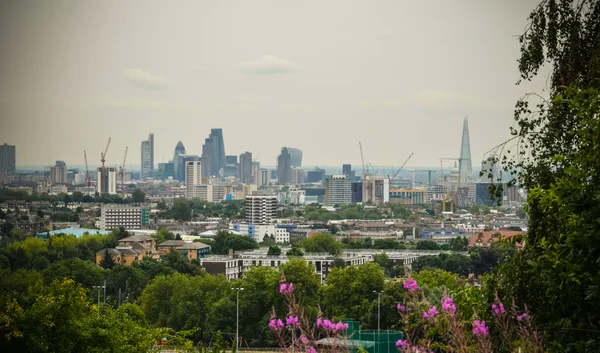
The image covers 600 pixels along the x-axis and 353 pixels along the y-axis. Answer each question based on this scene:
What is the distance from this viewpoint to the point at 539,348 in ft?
25.9

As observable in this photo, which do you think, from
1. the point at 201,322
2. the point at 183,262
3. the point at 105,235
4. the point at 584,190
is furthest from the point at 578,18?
the point at 105,235

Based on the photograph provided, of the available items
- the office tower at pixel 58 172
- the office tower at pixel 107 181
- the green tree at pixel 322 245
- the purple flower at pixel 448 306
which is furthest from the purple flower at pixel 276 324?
the office tower at pixel 107 181

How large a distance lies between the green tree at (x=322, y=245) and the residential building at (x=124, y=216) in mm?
43532

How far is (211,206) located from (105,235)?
8215cm

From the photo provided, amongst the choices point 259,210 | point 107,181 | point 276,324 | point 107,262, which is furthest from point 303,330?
point 107,181

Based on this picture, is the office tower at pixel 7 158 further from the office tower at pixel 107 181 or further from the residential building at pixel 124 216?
the office tower at pixel 107 181

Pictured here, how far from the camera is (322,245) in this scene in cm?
8675

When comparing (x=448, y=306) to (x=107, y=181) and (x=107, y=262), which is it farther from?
(x=107, y=181)

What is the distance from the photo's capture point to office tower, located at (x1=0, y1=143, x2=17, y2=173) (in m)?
93.6

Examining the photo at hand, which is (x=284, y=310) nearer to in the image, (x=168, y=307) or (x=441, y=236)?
(x=168, y=307)

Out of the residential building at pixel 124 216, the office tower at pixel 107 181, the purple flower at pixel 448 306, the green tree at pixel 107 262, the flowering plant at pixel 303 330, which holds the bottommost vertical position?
the green tree at pixel 107 262

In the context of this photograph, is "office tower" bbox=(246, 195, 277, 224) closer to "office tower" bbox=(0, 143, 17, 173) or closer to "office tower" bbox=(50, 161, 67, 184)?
"office tower" bbox=(0, 143, 17, 173)

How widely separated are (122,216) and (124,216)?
1.72ft

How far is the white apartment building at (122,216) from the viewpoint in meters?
128
